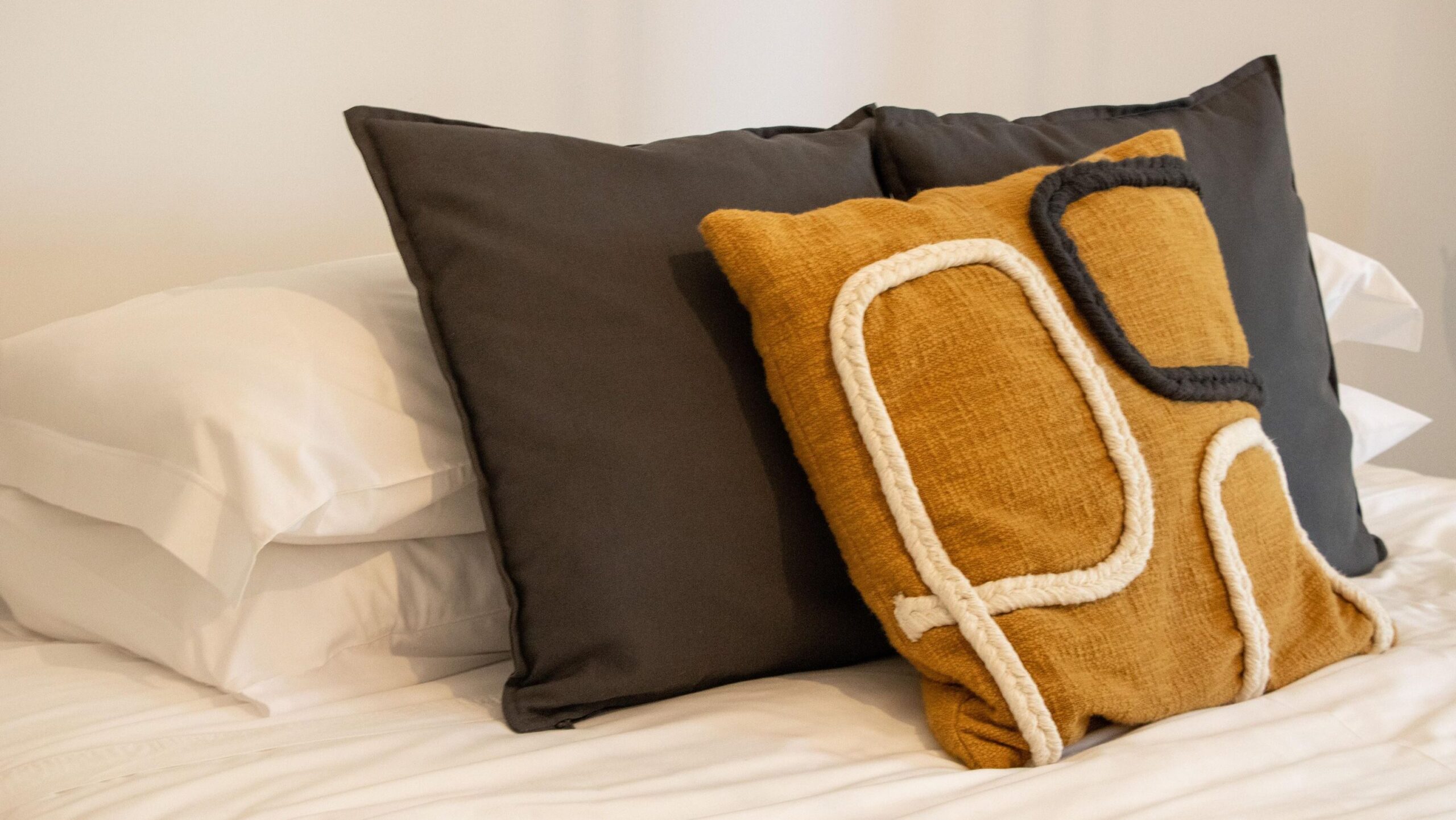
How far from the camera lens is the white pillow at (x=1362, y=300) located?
1419 millimetres

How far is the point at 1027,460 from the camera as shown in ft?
2.55

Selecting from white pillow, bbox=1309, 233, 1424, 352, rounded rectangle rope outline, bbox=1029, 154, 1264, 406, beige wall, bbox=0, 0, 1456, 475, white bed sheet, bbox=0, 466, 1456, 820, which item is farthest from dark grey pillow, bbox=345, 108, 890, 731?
white pillow, bbox=1309, 233, 1424, 352

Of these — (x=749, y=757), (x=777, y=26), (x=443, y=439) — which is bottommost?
(x=749, y=757)

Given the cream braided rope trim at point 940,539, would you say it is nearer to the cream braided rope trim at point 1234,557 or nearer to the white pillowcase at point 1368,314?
the cream braided rope trim at point 1234,557

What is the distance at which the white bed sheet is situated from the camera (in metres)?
0.68

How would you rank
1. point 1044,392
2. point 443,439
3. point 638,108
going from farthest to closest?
point 638,108 < point 443,439 < point 1044,392

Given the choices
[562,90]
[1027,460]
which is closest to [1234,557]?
[1027,460]

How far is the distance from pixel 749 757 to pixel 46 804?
443 mm

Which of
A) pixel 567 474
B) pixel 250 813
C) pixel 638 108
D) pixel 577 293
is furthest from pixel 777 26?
pixel 250 813

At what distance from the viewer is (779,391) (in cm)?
83

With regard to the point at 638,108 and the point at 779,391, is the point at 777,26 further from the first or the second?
the point at 779,391

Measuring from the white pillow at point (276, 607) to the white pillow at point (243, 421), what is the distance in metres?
0.03

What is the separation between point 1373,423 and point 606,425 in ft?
3.61

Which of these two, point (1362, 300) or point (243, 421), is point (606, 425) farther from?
point (1362, 300)
